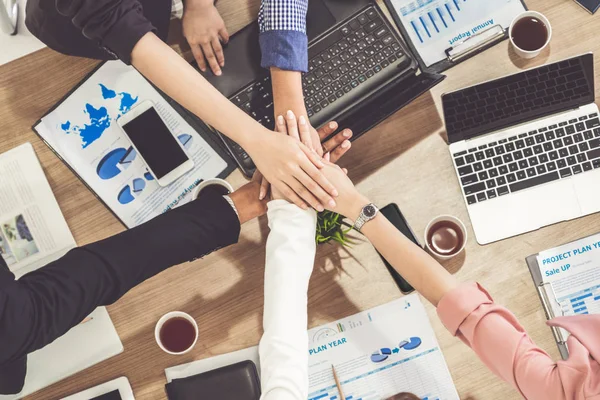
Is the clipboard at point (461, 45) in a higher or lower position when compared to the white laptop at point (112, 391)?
higher

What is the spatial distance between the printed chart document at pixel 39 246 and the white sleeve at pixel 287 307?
1.19 ft

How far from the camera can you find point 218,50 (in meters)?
1.31

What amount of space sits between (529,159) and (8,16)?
1.21 metres

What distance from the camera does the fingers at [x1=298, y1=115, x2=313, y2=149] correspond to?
1265 mm

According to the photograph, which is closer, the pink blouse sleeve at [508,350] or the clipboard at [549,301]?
the pink blouse sleeve at [508,350]

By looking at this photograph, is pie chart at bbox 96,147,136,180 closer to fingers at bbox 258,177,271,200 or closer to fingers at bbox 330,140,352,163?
fingers at bbox 258,177,271,200

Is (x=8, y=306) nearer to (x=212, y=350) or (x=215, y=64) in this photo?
(x=212, y=350)

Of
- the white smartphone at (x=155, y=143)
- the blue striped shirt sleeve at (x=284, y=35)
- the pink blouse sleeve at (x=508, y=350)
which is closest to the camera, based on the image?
the pink blouse sleeve at (x=508, y=350)

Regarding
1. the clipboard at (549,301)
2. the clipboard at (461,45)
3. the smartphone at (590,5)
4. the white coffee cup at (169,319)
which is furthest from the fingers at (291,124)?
the smartphone at (590,5)

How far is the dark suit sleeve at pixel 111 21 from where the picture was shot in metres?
1.15

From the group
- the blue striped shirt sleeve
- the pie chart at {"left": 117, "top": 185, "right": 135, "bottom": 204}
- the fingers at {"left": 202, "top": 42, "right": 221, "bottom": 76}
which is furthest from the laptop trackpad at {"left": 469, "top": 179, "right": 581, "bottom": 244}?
the pie chart at {"left": 117, "top": 185, "right": 135, "bottom": 204}

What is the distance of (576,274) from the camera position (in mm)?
1296

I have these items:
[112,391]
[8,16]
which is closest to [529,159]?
[112,391]

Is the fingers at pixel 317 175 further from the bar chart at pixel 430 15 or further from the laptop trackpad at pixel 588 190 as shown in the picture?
the laptop trackpad at pixel 588 190
